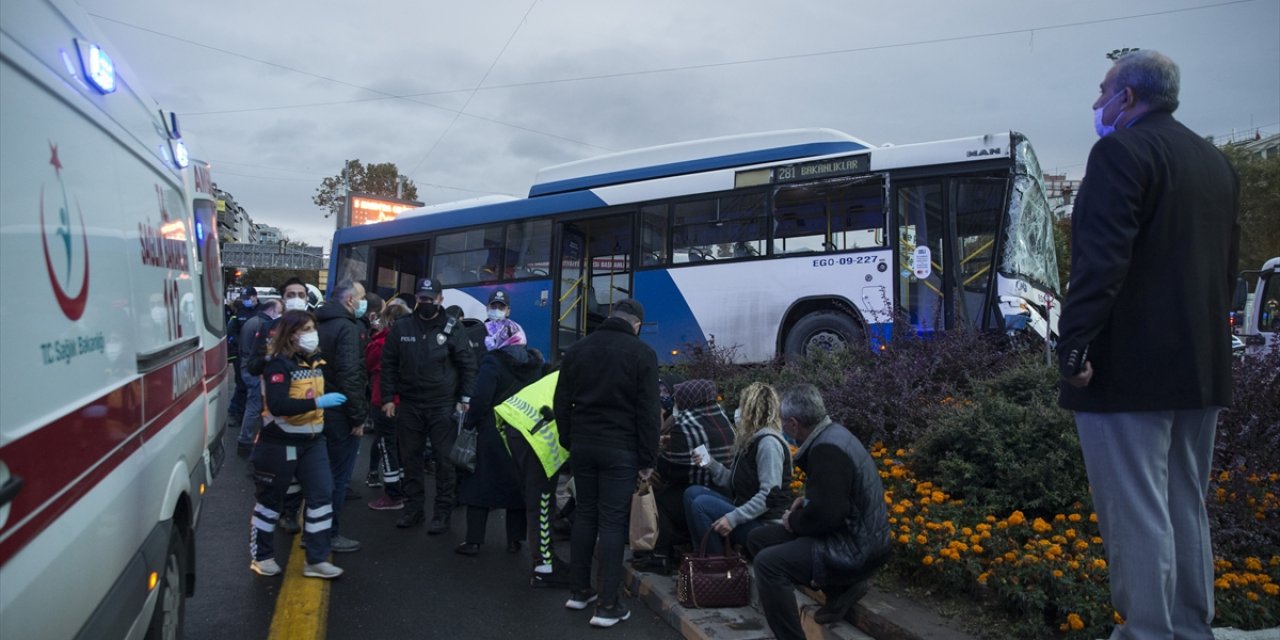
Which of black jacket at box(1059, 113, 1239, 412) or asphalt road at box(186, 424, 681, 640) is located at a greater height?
black jacket at box(1059, 113, 1239, 412)

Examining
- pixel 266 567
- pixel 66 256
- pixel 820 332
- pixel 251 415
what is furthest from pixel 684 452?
pixel 251 415

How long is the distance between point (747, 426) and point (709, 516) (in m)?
0.60

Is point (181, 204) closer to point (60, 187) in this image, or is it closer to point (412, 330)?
point (412, 330)

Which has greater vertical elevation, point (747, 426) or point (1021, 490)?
point (747, 426)

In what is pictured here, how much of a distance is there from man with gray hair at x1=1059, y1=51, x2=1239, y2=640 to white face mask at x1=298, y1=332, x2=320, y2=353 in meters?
4.34

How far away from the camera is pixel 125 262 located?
3029 mm

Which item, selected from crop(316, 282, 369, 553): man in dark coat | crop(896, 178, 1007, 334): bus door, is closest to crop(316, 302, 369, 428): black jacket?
crop(316, 282, 369, 553): man in dark coat

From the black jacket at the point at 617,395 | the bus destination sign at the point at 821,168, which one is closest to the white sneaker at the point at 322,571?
the black jacket at the point at 617,395

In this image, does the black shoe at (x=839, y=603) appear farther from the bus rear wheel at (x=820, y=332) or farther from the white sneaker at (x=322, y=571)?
the bus rear wheel at (x=820, y=332)

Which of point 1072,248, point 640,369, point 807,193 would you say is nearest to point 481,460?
point 640,369

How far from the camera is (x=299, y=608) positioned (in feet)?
16.3

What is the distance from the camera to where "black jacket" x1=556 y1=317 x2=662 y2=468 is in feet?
16.3

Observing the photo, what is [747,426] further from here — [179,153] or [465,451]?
[179,153]

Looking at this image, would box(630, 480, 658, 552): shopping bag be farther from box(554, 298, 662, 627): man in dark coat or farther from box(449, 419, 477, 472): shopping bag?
box(449, 419, 477, 472): shopping bag
